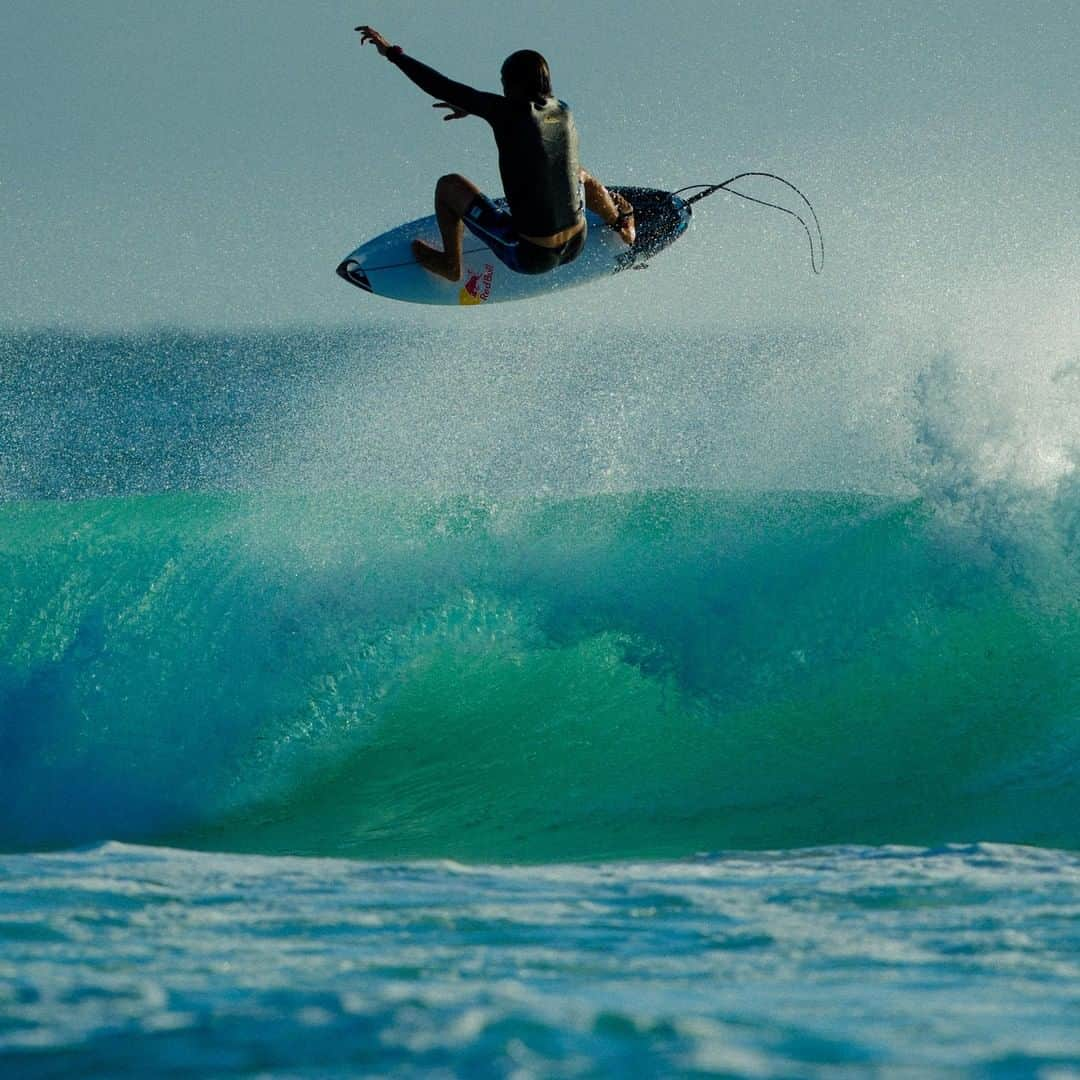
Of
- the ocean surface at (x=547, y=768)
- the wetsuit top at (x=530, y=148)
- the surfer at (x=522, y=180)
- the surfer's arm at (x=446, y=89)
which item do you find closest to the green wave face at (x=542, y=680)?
the ocean surface at (x=547, y=768)

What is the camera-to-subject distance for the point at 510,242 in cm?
639

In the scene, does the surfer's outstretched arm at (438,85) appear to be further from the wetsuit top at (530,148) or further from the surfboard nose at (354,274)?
the surfboard nose at (354,274)

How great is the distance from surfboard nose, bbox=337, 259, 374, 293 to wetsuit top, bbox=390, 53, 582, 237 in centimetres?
163

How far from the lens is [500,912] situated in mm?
3281

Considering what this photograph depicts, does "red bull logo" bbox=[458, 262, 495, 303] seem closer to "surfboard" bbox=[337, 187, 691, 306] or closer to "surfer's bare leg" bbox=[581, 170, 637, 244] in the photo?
"surfboard" bbox=[337, 187, 691, 306]

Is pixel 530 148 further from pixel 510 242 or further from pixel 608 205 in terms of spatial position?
pixel 608 205

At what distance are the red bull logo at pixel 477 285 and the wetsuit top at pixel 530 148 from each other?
108cm

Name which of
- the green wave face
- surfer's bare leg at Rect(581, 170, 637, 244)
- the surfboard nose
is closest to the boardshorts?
surfer's bare leg at Rect(581, 170, 637, 244)

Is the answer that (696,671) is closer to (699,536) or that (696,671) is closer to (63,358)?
(699,536)

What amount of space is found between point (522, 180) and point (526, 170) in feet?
0.21

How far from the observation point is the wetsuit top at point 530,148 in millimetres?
5465

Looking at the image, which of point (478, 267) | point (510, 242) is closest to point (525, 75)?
point (510, 242)

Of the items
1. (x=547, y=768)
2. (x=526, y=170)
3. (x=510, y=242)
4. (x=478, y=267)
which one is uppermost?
(x=478, y=267)

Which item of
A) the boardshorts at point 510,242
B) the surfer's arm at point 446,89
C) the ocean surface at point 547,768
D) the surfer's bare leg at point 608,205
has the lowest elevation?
the ocean surface at point 547,768
